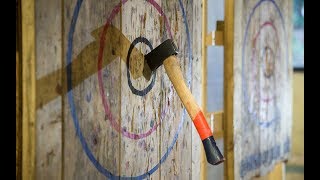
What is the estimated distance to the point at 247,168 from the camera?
332cm

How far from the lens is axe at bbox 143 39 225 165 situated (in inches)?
68.3

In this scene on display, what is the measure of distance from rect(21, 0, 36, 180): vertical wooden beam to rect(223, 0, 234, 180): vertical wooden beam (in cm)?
180

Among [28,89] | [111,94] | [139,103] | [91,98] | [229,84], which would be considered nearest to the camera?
[28,89]

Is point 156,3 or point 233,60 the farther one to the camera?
point 233,60

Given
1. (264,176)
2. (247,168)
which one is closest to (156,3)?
(247,168)

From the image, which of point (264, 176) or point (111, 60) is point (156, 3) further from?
point (264, 176)

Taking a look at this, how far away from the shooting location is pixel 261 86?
3521 millimetres

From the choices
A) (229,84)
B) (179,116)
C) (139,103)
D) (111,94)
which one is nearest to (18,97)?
(111,94)

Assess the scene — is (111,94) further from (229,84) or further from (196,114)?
(229,84)

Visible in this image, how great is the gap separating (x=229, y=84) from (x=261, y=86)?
0.57 meters

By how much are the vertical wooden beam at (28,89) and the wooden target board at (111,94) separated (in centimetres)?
3

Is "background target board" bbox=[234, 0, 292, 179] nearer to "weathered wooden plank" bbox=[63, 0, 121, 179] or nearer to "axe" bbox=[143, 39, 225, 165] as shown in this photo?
"axe" bbox=[143, 39, 225, 165]

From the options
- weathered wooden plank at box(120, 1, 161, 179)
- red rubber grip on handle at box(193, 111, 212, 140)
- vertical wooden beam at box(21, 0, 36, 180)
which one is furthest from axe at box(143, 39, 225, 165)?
vertical wooden beam at box(21, 0, 36, 180)
